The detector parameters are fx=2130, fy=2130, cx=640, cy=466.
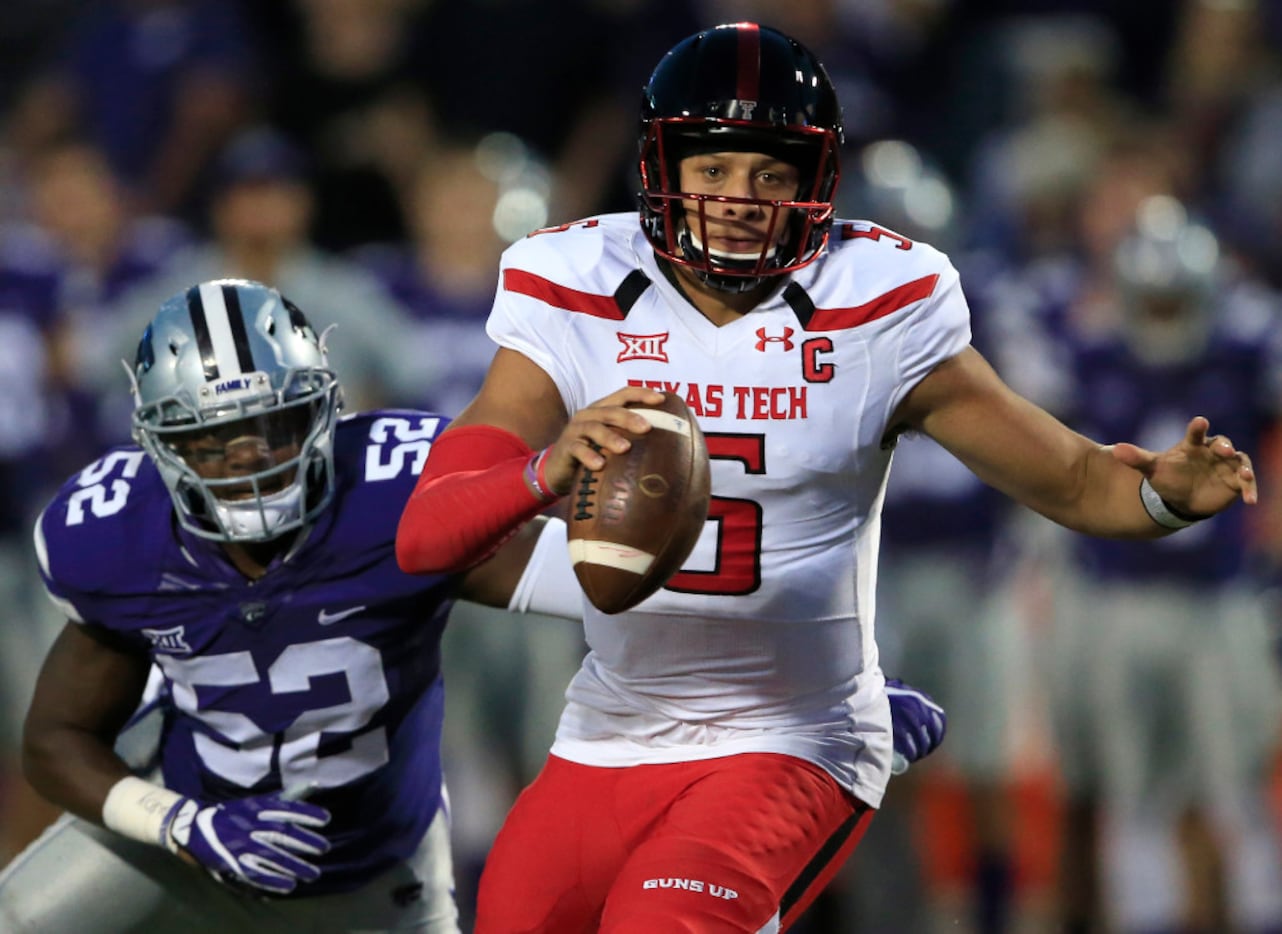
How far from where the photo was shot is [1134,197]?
7.84 m

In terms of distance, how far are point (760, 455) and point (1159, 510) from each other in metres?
0.59

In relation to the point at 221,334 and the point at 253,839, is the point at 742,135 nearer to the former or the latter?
the point at 221,334

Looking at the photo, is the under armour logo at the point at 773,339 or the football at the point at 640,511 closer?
the football at the point at 640,511

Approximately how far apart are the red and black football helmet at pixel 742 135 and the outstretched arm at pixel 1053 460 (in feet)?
0.94

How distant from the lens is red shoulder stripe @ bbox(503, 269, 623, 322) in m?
3.11

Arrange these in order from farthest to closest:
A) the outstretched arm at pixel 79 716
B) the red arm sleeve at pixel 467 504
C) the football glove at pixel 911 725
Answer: the outstretched arm at pixel 79 716 < the football glove at pixel 911 725 < the red arm sleeve at pixel 467 504

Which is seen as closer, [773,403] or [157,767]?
[773,403]

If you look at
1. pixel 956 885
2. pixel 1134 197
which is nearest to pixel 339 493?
pixel 956 885

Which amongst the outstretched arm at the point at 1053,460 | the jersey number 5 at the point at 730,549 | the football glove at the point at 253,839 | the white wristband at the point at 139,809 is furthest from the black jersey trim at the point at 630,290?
the white wristband at the point at 139,809

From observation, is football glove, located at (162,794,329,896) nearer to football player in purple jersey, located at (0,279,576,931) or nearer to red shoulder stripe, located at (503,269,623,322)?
football player in purple jersey, located at (0,279,576,931)

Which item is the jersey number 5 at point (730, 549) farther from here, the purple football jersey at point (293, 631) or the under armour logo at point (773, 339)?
the purple football jersey at point (293, 631)

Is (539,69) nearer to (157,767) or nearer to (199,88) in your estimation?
(199,88)

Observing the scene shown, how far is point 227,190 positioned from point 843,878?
305 cm

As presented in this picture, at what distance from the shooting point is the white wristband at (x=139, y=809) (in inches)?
137
